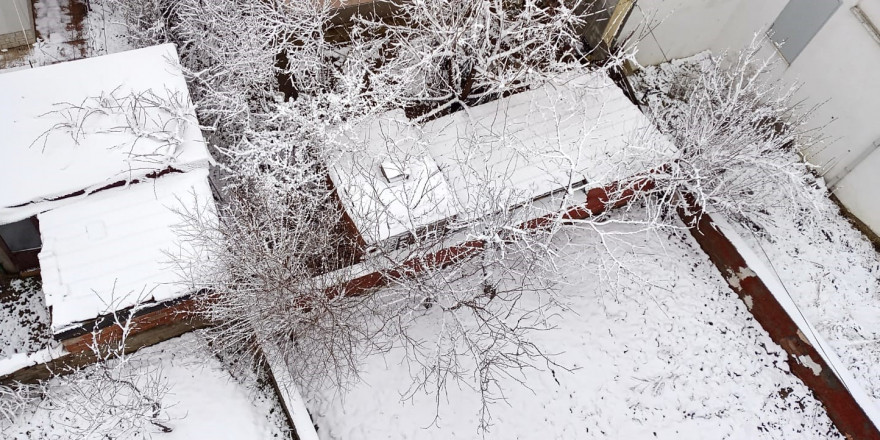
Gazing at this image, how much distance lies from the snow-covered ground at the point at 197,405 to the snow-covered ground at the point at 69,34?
7.19m

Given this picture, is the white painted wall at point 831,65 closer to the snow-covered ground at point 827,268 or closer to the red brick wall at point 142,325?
the snow-covered ground at point 827,268

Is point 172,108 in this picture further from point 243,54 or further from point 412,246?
point 412,246

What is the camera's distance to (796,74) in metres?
13.3

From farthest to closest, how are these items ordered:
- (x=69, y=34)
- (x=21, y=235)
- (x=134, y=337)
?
(x=69, y=34)
(x=21, y=235)
(x=134, y=337)

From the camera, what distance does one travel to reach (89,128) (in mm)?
10258

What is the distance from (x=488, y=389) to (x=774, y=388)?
5572 millimetres

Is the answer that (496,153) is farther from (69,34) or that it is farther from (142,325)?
(69,34)

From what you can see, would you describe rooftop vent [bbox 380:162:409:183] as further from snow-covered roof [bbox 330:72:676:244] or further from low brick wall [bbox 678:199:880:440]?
low brick wall [bbox 678:199:880:440]

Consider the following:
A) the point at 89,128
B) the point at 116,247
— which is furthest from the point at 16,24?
the point at 116,247

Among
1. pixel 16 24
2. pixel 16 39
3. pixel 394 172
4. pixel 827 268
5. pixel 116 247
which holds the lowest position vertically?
pixel 827 268

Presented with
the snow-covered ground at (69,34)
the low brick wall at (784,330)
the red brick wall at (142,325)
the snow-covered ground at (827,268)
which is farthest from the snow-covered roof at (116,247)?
the snow-covered ground at (827,268)

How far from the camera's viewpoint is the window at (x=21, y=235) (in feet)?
33.3

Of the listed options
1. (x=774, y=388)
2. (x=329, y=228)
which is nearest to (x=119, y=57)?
(x=329, y=228)

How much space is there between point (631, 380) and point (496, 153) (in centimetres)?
502
